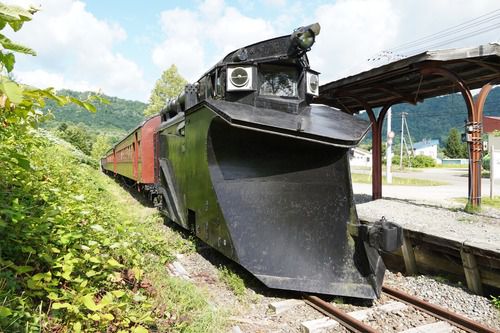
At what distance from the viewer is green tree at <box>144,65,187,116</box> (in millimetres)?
39812

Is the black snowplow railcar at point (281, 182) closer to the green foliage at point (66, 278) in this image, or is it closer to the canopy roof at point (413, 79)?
the green foliage at point (66, 278)

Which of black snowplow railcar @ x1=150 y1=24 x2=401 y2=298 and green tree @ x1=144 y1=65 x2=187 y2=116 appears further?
green tree @ x1=144 y1=65 x2=187 y2=116

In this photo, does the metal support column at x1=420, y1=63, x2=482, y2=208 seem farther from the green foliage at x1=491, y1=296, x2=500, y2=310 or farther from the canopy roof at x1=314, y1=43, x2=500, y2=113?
the green foliage at x1=491, y1=296, x2=500, y2=310

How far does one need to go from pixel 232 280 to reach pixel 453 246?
10.3 feet

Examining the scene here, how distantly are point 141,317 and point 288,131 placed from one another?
2.52 meters

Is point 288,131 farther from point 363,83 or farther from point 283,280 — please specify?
point 363,83

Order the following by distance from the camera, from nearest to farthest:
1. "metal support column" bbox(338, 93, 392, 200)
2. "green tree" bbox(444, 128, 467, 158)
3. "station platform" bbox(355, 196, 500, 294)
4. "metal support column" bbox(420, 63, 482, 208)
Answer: "station platform" bbox(355, 196, 500, 294)
"metal support column" bbox(420, 63, 482, 208)
"metal support column" bbox(338, 93, 392, 200)
"green tree" bbox(444, 128, 467, 158)

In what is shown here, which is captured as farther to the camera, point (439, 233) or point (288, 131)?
point (439, 233)

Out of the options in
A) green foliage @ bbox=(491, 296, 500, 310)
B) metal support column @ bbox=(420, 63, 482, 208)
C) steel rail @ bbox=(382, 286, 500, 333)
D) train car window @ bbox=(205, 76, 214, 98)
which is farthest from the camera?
metal support column @ bbox=(420, 63, 482, 208)

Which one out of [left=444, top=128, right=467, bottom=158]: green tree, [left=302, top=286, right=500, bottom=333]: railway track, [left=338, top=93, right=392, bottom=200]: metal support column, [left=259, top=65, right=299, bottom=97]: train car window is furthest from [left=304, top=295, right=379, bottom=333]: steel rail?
[left=444, top=128, right=467, bottom=158]: green tree

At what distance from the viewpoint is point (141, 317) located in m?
3.06

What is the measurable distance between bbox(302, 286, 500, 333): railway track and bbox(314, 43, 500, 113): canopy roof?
5.02m

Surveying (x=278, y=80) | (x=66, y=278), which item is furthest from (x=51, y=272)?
(x=278, y=80)

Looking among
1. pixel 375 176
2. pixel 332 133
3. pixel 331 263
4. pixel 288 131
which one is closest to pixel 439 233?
pixel 331 263
